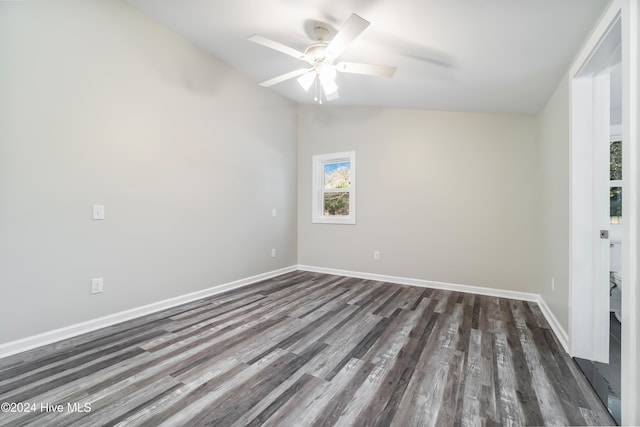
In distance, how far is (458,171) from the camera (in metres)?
3.68

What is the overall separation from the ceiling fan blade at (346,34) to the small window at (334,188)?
2324 millimetres

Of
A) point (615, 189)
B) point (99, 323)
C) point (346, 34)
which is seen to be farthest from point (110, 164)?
point (615, 189)

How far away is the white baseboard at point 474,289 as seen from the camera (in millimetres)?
2351

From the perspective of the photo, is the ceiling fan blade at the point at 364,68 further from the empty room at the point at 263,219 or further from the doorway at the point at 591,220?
the doorway at the point at 591,220

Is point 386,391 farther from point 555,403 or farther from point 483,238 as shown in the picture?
point 483,238

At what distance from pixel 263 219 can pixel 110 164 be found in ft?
6.80

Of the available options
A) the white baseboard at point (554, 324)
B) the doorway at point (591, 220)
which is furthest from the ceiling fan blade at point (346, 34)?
the white baseboard at point (554, 324)

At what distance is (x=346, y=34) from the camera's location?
1.90 metres

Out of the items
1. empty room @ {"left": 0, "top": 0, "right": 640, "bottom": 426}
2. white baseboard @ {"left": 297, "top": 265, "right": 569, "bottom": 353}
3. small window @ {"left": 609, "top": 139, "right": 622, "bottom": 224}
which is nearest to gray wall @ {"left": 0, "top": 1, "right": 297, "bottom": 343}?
empty room @ {"left": 0, "top": 0, "right": 640, "bottom": 426}

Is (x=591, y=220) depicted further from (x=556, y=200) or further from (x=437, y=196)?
(x=437, y=196)

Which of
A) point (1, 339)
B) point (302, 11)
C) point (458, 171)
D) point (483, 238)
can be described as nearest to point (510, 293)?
point (483, 238)

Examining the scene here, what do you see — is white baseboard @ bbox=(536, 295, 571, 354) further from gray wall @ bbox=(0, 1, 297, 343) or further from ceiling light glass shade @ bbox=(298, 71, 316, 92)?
gray wall @ bbox=(0, 1, 297, 343)

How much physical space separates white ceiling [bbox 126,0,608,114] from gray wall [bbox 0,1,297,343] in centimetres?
56

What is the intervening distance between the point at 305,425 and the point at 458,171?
11.3ft
